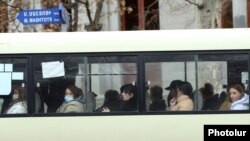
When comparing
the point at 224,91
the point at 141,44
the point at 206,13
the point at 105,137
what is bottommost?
the point at 105,137

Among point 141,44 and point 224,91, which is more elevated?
point 141,44

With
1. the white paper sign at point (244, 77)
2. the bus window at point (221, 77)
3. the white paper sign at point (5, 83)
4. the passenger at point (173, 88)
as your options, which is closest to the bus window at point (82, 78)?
the white paper sign at point (5, 83)

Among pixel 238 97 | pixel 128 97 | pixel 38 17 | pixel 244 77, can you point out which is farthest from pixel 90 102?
pixel 38 17

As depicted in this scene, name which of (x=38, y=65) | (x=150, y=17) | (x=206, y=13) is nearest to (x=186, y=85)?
(x=38, y=65)

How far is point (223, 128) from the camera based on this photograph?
7469 mm

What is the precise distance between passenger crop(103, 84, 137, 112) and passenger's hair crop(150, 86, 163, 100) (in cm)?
23

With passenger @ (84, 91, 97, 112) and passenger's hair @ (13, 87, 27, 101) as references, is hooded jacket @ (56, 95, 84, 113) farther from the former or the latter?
passenger's hair @ (13, 87, 27, 101)

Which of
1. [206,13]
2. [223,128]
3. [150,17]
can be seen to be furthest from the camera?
[150,17]

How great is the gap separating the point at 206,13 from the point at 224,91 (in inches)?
277

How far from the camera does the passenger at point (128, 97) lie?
768 centimetres

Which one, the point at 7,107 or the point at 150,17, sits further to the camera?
the point at 150,17

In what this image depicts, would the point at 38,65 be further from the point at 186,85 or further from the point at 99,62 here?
the point at 186,85

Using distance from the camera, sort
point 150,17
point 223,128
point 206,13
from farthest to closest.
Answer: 1. point 150,17
2. point 206,13
3. point 223,128

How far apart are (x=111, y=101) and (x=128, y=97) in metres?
0.24
